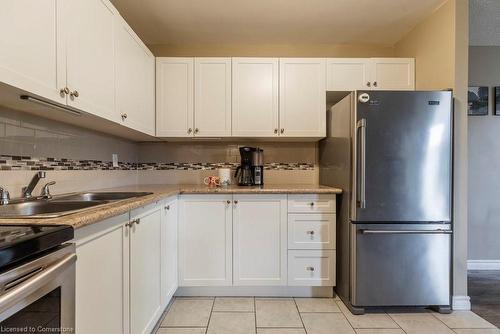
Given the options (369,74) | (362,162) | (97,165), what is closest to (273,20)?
(369,74)

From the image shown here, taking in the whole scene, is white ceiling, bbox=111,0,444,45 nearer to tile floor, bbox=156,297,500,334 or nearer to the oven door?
the oven door

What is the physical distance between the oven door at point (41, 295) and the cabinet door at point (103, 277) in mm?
81

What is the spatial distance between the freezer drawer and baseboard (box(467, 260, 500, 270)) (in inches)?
54.4

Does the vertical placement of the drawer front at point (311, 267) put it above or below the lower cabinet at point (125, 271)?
below

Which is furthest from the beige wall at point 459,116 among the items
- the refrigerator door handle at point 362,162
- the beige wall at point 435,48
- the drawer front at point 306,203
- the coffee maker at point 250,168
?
the coffee maker at point 250,168

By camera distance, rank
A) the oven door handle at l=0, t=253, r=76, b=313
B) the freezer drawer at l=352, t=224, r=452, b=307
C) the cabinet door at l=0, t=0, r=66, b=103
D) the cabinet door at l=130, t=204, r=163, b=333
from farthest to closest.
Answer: the freezer drawer at l=352, t=224, r=452, b=307 → the cabinet door at l=130, t=204, r=163, b=333 → the cabinet door at l=0, t=0, r=66, b=103 → the oven door handle at l=0, t=253, r=76, b=313

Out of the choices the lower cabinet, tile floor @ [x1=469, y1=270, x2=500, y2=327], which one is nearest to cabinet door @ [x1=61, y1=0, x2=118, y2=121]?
the lower cabinet

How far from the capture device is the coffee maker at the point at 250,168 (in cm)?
263

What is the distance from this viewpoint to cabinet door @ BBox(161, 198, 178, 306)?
192cm

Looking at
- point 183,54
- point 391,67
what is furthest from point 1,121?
point 391,67

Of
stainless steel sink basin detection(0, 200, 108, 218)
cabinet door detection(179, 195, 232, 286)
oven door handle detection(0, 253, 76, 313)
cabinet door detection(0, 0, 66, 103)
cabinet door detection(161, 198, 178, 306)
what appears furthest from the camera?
cabinet door detection(179, 195, 232, 286)

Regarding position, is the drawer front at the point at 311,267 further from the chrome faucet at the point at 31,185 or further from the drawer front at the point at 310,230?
the chrome faucet at the point at 31,185

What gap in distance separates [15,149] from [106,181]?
904 millimetres

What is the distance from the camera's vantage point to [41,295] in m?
0.76
